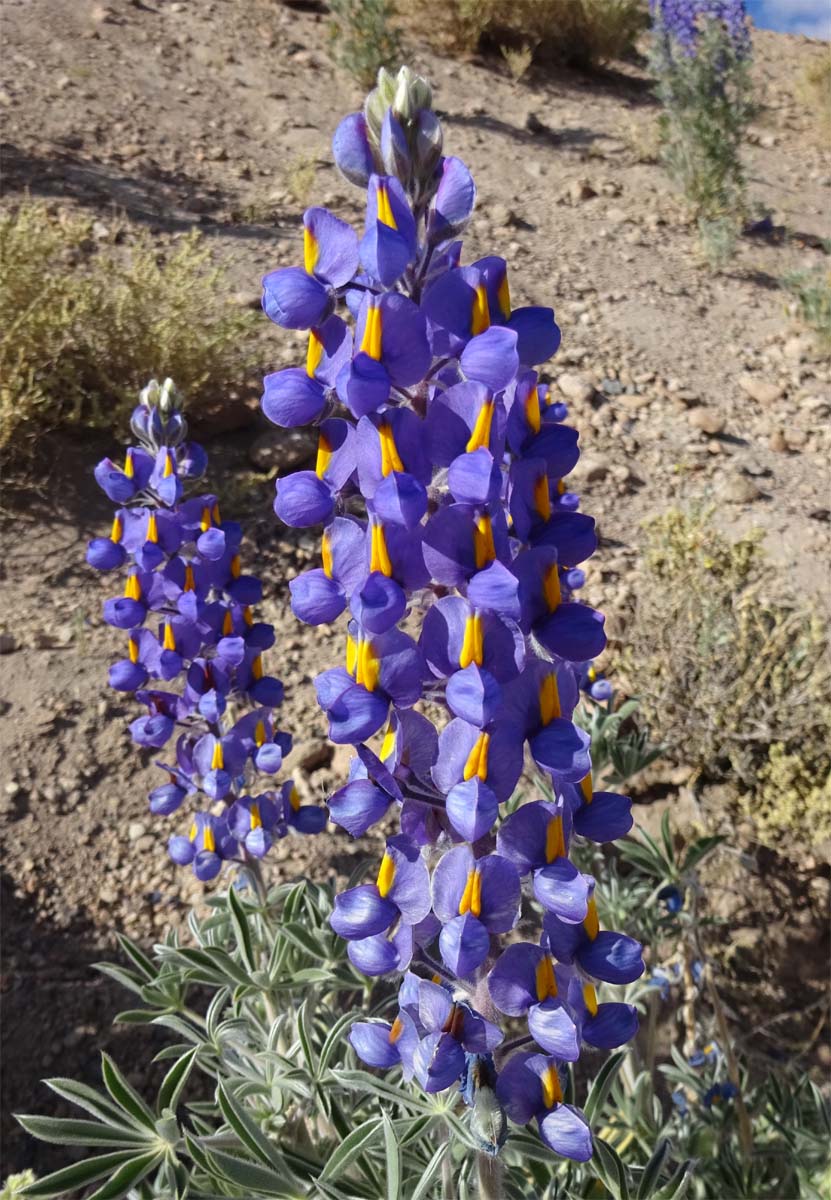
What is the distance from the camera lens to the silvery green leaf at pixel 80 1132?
117 centimetres

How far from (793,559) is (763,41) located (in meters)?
9.93

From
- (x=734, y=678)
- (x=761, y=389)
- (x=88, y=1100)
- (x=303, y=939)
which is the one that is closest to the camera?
(x=88, y=1100)

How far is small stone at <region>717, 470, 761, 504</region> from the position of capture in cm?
395

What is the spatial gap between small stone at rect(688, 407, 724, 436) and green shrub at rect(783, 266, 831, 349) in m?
1.09

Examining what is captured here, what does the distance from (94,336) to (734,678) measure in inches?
122

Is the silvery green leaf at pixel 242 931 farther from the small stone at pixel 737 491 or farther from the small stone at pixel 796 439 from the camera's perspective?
the small stone at pixel 796 439

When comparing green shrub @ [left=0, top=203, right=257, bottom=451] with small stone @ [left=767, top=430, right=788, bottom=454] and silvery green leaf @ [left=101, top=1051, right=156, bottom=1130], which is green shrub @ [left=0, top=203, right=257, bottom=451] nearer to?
small stone @ [left=767, top=430, right=788, bottom=454]

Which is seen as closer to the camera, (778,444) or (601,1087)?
(601,1087)

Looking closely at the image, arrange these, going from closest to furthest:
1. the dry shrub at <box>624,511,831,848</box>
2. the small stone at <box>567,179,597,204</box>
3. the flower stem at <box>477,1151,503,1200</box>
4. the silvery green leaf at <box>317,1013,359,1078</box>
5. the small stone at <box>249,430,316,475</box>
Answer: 1. the flower stem at <box>477,1151,503,1200</box>
2. the silvery green leaf at <box>317,1013,359,1078</box>
3. the dry shrub at <box>624,511,831,848</box>
4. the small stone at <box>249,430,316,475</box>
5. the small stone at <box>567,179,597,204</box>

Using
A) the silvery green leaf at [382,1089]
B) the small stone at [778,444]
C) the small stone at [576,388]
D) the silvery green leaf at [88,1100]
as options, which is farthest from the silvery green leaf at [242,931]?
the small stone at [778,444]

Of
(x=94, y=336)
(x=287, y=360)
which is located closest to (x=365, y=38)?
(x=287, y=360)

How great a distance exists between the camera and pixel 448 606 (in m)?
0.86

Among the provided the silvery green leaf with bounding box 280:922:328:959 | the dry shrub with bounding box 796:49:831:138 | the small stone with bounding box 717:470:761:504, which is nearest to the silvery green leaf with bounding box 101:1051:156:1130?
the silvery green leaf with bounding box 280:922:328:959

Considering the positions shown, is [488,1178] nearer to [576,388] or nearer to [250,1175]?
[250,1175]
